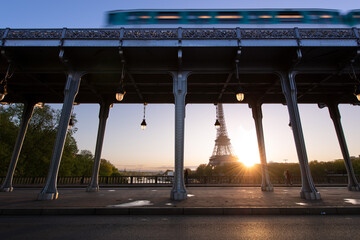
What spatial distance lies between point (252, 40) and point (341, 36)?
14.0 feet

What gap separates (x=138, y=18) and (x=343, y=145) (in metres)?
15.9

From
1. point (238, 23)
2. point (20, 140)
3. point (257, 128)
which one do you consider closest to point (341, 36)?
point (238, 23)

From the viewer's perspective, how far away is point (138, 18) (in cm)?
1061

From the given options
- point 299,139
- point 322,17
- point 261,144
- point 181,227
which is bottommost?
point 181,227

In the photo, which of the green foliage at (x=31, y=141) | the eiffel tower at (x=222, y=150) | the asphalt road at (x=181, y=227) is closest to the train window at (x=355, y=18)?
the asphalt road at (x=181, y=227)

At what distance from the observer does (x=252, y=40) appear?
28.7 ft

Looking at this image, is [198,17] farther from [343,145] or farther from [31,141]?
[31,141]

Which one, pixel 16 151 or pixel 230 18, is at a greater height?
pixel 230 18

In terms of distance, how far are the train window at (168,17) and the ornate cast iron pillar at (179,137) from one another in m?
3.55

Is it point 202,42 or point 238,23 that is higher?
point 238,23

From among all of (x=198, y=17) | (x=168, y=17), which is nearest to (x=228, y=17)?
(x=198, y=17)

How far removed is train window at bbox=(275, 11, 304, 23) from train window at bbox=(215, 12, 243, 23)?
7.32 ft

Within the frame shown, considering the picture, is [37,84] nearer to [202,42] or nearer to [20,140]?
[20,140]

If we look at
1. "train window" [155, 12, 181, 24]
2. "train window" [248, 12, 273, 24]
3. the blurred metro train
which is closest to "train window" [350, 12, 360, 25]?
the blurred metro train
